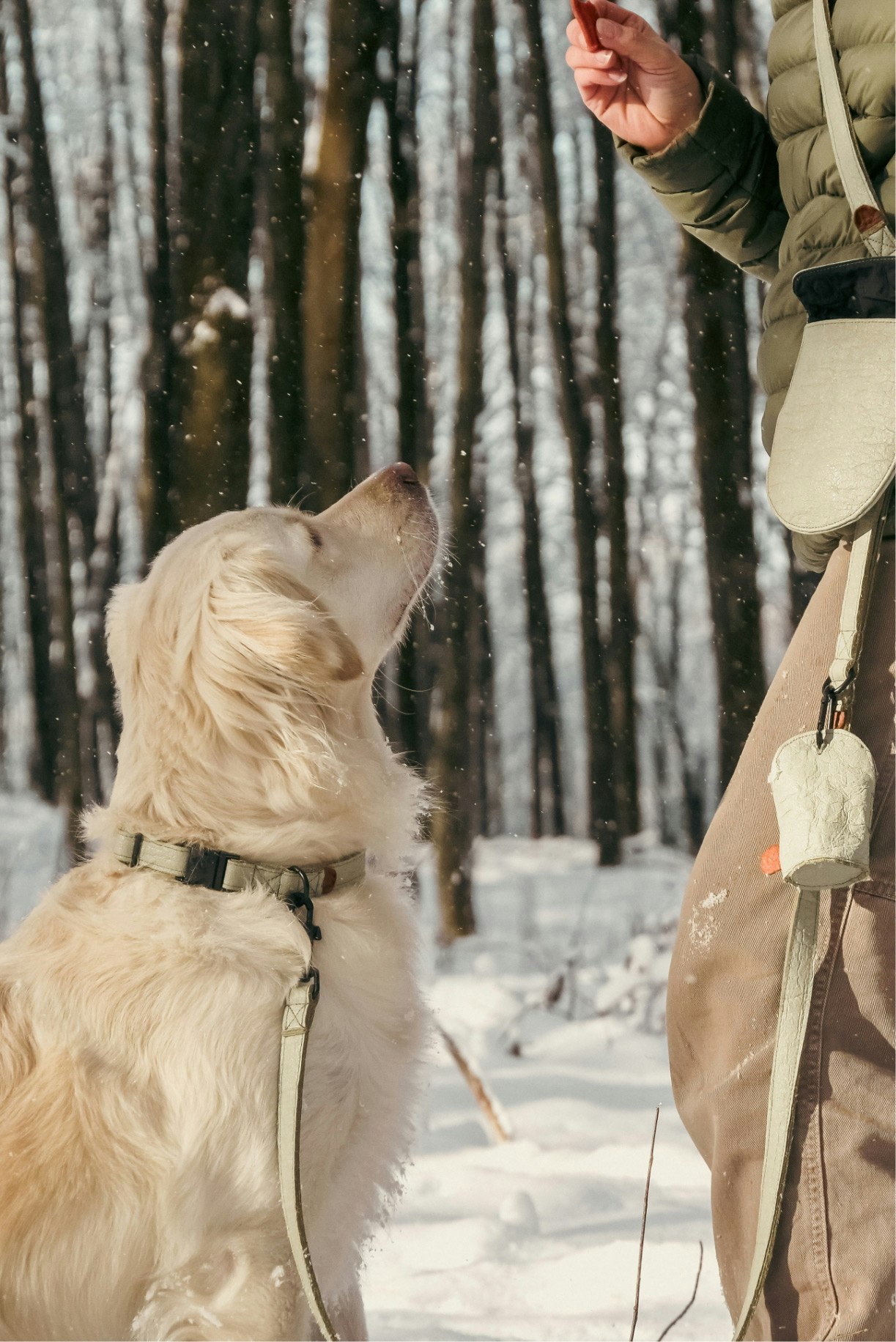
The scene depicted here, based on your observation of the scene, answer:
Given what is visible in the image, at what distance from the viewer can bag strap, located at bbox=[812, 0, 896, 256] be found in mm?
1730

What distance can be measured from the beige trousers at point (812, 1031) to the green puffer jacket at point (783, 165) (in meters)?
0.49

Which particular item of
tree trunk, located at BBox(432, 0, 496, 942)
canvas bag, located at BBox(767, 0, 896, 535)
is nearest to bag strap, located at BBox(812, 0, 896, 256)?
Result: canvas bag, located at BBox(767, 0, 896, 535)

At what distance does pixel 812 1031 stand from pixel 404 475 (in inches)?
63.0

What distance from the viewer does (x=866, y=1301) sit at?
1.74 meters

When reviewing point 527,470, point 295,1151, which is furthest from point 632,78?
point 527,470

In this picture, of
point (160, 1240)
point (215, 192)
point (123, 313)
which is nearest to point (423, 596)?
point (160, 1240)

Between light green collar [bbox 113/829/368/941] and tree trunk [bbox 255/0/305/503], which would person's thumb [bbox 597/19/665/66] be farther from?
tree trunk [bbox 255/0/305/503]

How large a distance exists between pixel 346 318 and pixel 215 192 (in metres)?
1.08

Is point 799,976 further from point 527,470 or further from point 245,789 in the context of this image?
point 527,470

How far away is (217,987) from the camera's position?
1.97 meters

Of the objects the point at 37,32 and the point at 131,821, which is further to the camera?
the point at 37,32

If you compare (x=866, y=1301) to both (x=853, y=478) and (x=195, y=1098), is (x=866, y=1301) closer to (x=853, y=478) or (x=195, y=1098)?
(x=195, y=1098)

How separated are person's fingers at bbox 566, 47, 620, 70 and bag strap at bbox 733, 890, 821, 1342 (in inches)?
58.8

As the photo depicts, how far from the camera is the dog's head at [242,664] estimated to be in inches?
88.1
